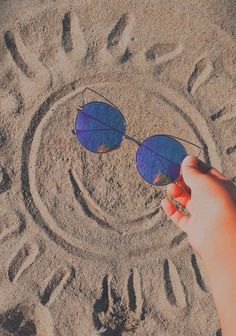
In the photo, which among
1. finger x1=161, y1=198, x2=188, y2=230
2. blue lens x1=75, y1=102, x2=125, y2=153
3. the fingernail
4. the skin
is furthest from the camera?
blue lens x1=75, y1=102, x2=125, y2=153

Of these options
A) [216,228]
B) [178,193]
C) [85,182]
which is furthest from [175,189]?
[85,182]

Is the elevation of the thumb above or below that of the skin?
above

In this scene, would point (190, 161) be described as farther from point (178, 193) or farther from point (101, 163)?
point (101, 163)

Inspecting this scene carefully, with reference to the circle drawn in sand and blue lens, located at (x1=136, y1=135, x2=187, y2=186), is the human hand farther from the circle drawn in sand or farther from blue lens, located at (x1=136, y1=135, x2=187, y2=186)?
the circle drawn in sand

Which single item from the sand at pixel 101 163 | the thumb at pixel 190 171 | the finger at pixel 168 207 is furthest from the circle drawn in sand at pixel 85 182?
the thumb at pixel 190 171

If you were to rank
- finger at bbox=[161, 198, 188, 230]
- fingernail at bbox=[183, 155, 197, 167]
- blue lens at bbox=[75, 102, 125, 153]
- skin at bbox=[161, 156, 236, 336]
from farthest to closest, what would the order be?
blue lens at bbox=[75, 102, 125, 153] → finger at bbox=[161, 198, 188, 230] → fingernail at bbox=[183, 155, 197, 167] → skin at bbox=[161, 156, 236, 336]

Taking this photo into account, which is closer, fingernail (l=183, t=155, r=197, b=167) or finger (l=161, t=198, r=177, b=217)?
fingernail (l=183, t=155, r=197, b=167)

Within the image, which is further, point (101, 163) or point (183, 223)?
point (101, 163)

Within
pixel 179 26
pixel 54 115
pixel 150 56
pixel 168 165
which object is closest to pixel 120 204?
pixel 168 165

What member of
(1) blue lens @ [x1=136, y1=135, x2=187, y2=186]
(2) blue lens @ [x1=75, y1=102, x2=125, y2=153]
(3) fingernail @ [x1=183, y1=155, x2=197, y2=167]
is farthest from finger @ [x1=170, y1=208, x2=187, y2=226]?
(2) blue lens @ [x1=75, y1=102, x2=125, y2=153]
